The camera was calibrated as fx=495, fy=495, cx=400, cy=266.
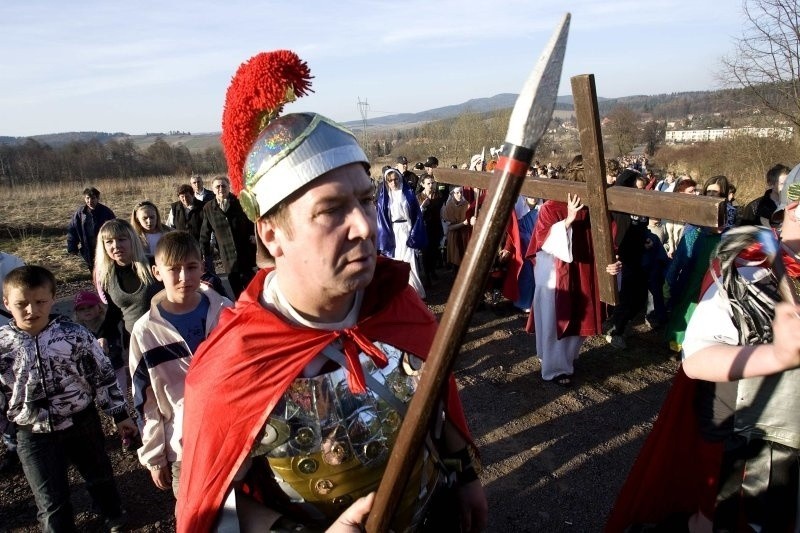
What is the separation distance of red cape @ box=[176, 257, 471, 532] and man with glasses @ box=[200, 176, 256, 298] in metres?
5.60

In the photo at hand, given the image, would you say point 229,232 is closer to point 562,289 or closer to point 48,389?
point 48,389

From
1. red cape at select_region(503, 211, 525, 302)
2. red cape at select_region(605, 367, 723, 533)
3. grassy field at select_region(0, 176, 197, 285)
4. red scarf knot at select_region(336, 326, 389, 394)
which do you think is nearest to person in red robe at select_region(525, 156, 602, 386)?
red cape at select_region(503, 211, 525, 302)

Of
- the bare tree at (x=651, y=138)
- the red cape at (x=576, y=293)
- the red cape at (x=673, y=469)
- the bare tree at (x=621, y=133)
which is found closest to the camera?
the red cape at (x=673, y=469)

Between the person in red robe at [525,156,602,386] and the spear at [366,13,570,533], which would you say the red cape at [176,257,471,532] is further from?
the person in red robe at [525,156,602,386]

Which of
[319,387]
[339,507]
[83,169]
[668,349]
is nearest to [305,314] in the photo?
[319,387]

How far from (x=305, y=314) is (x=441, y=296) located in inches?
261

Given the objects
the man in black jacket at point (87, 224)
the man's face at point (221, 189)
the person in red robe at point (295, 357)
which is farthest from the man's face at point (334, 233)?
the man in black jacket at point (87, 224)

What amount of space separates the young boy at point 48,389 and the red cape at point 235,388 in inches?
72.3

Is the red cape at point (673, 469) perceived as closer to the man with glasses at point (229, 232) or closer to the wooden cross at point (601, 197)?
the wooden cross at point (601, 197)

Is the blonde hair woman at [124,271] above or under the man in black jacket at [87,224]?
under

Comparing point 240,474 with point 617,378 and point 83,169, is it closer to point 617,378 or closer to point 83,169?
point 617,378

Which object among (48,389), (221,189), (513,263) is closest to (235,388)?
(48,389)

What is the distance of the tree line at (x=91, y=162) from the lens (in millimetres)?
33969

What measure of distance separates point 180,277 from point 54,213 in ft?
67.7
